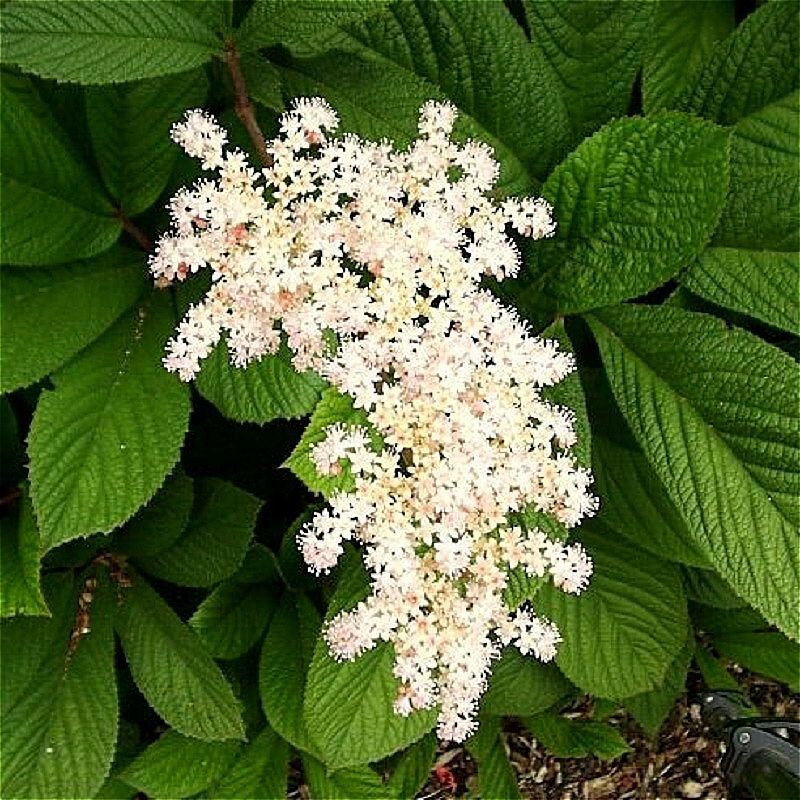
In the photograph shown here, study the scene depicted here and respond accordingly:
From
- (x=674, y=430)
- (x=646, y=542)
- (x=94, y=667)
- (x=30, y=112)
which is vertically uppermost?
(x=30, y=112)

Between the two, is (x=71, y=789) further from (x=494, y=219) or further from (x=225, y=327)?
(x=494, y=219)

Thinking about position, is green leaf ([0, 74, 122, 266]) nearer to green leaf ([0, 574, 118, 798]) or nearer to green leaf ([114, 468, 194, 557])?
green leaf ([114, 468, 194, 557])

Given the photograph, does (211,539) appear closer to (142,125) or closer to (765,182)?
(142,125)

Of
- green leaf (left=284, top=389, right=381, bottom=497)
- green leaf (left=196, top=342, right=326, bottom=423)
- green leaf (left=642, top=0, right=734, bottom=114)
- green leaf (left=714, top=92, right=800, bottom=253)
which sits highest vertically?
green leaf (left=642, top=0, right=734, bottom=114)

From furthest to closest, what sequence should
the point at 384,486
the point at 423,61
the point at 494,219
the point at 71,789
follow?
the point at 71,789 → the point at 423,61 → the point at 494,219 → the point at 384,486

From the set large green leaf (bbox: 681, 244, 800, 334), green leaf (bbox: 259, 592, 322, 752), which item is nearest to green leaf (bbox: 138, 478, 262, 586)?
green leaf (bbox: 259, 592, 322, 752)

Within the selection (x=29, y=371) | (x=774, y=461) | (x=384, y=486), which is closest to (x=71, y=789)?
(x=29, y=371)
